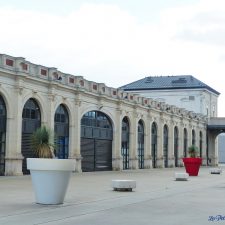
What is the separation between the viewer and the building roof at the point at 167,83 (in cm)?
8462

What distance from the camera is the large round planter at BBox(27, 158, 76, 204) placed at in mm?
14570

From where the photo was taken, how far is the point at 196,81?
86.0 m

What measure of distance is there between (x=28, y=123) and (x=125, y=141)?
17221 millimetres

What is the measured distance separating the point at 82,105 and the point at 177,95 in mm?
44767

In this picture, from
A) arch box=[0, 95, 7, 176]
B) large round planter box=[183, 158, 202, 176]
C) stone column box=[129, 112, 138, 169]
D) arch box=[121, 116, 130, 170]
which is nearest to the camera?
arch box=[0, 95, 7, 176]

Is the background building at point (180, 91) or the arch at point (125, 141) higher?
the background building at point (180, 91)

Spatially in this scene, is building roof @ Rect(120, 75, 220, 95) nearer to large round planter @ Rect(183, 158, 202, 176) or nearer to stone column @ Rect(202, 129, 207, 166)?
stone column @ Rect(202, 129, 207, 166)

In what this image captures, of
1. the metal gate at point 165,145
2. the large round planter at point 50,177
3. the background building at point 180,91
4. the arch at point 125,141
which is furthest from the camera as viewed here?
the background building at point 180,91

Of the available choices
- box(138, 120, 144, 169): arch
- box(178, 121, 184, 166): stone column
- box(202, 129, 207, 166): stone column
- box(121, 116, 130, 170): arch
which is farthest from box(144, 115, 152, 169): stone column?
box(202, 129, 207, 166): stone column

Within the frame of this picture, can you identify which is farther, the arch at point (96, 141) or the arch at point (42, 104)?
the arch at point (96, 141)

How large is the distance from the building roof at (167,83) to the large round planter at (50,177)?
7041cm

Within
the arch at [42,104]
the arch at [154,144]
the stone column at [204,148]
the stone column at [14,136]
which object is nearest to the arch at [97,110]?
the arch at [42,104]

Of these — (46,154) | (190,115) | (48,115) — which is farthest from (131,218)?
(190,115)

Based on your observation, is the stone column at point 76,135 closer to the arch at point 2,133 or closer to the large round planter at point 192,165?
the arch at point 2,133
